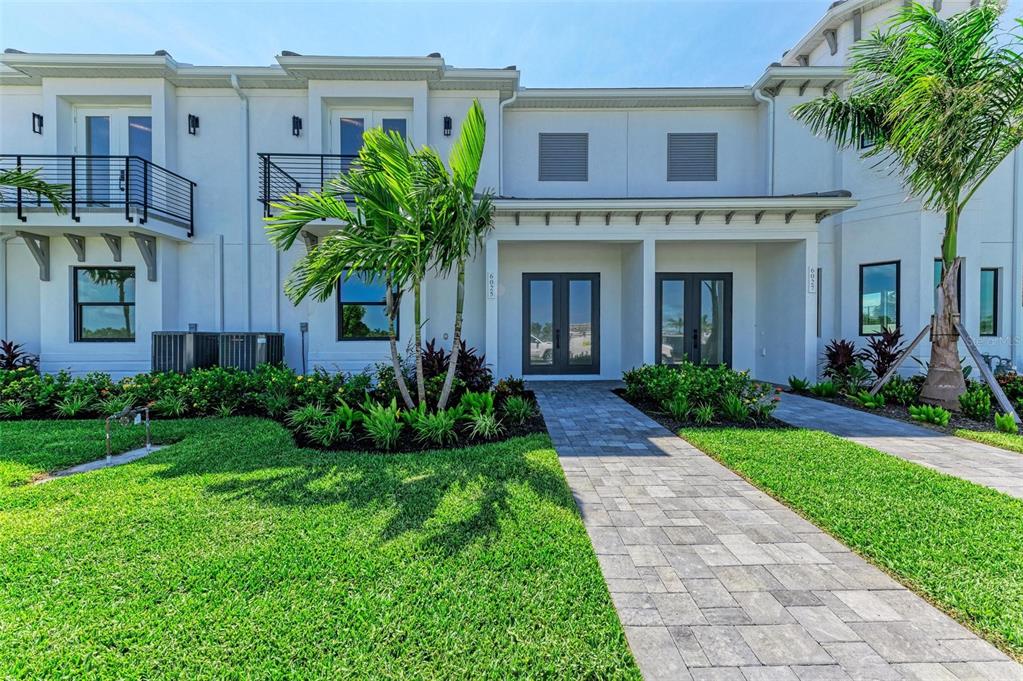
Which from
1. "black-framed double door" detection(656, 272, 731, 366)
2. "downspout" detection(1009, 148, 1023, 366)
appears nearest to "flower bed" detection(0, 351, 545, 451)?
"black-framed double door" detection(656, 272, 731, 366)

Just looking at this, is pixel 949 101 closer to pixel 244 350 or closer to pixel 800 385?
pixel 800 385

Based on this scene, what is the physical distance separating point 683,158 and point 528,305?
5.03 metres

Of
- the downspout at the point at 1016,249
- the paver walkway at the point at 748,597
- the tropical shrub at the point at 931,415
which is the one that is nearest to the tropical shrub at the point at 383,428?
the paver walkway at the point at 748,597

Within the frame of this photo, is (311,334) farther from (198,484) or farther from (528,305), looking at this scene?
(198,484)

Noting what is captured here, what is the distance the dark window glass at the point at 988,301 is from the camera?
9469mm

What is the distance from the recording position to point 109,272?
30.3 feet

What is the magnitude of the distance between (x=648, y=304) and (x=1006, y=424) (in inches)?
207

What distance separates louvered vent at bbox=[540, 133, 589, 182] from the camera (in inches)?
401

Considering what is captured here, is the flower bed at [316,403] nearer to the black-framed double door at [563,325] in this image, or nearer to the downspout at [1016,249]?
the black-framed double door at [563,325]

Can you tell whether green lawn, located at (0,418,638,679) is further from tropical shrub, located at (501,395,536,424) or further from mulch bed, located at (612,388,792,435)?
mulch bed, located at (612,388,792,435)

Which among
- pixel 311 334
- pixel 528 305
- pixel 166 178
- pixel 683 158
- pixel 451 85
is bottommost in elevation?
pixel 311 334

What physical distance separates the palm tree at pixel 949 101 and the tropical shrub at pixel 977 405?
341 millimetres

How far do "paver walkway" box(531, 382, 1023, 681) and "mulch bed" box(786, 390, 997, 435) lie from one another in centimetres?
427

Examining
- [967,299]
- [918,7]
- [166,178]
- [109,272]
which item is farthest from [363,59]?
[967,299]
